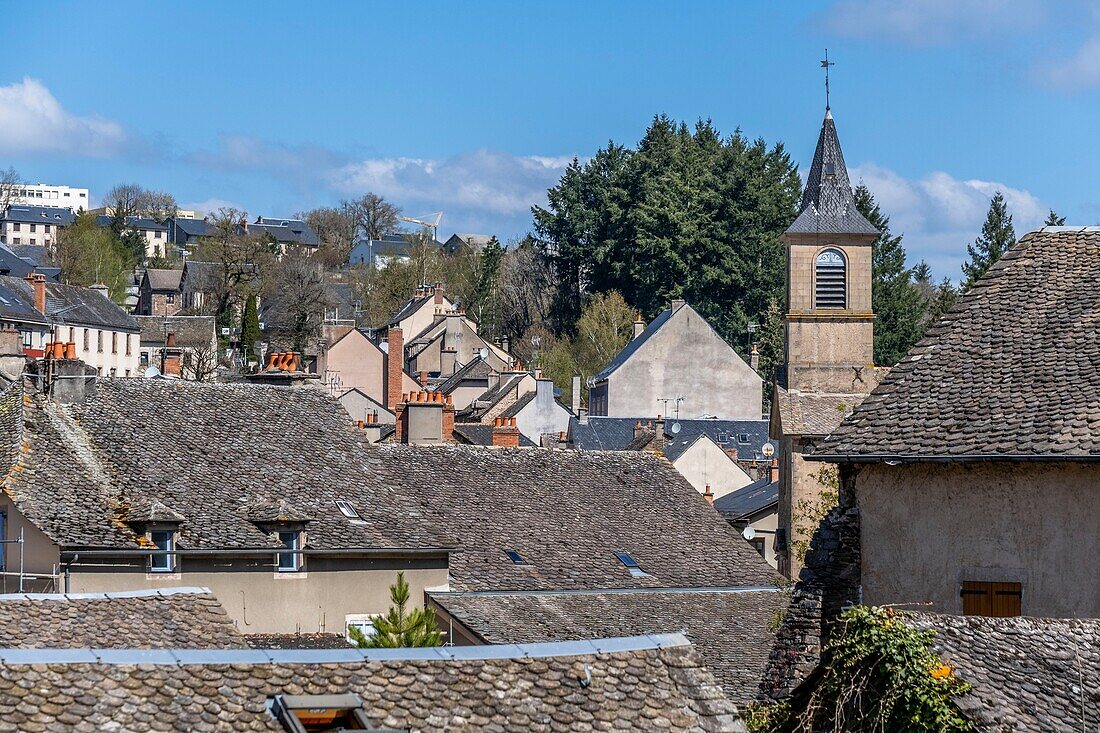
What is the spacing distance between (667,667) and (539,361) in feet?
262

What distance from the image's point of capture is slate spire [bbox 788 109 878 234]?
49.2 meters

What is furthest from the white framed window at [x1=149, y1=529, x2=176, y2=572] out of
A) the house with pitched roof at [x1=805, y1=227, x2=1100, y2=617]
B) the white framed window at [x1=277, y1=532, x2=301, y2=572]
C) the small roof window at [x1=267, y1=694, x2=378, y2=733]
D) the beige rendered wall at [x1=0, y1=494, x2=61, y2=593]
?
the small roof window at [x1=267, y1=694, x2=378, y2=733]

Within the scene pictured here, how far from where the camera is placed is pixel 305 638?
26969mm

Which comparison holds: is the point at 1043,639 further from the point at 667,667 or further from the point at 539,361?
the point at 539,361

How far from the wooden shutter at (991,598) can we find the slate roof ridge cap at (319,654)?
694 cm

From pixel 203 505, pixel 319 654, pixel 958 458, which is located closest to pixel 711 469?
pixel 203 505

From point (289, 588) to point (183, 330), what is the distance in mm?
66202

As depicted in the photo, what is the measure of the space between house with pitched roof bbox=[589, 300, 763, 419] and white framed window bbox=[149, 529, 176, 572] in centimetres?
5038

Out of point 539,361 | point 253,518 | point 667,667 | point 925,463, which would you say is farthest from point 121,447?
point 539,361

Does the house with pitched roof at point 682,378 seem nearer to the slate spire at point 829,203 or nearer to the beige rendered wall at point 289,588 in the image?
the slate spire at point 829,203

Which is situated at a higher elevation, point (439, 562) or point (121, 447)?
point (121, 447)

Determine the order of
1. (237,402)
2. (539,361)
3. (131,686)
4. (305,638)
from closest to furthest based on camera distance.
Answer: (131,686) < (305,638) < (237,402) < (539,361)

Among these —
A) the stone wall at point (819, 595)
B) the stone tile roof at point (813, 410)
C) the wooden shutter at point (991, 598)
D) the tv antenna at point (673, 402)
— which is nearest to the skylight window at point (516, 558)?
the stone tile roof at point (813, 410)

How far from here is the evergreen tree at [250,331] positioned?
294 ft
